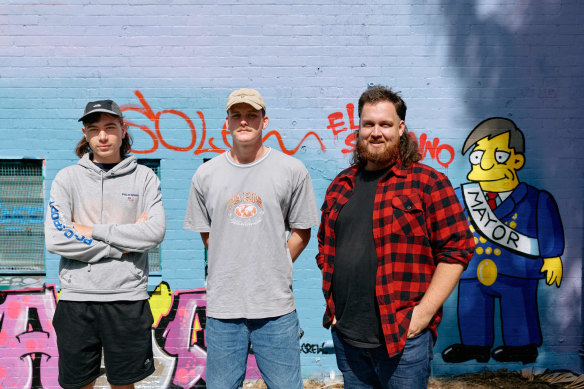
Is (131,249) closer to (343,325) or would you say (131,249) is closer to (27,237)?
(343,325)

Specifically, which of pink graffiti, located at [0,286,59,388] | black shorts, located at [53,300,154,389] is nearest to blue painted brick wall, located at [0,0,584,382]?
pink graffiti, located at [0,286,59,388]

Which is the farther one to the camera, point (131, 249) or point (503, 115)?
point (503, 115)

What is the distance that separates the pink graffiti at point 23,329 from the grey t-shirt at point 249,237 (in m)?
2.74

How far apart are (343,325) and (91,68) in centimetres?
358

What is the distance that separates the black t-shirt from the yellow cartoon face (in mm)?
2463

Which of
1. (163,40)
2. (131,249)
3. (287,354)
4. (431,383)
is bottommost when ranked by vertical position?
(431,383)

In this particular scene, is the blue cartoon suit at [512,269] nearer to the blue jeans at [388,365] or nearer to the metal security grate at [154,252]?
the blue jeans at [388,365]

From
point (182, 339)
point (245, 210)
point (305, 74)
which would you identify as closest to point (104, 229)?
point (245, 210)

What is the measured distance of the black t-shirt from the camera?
233 cm

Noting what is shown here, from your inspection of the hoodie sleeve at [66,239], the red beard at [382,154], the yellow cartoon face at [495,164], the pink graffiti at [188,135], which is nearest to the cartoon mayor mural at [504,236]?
the yellow cartoon face at [495,164]

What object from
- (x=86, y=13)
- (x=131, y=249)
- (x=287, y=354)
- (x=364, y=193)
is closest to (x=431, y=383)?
(x=287, y=354)

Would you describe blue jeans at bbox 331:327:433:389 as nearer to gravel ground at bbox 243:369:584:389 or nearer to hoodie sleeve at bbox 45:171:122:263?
hoodie sleeve at bbox 45:171:122:263

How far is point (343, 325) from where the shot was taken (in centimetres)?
241

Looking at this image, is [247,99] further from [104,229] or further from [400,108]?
[104,229]
